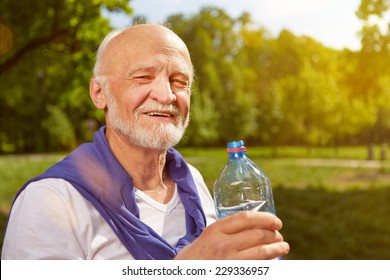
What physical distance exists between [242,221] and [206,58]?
5578mm

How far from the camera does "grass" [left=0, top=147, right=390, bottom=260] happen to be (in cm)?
614

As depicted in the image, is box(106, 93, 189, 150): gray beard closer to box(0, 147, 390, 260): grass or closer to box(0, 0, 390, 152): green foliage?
box(0, 0, 390, 152): green foliage

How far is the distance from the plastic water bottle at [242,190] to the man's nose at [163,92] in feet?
0.74

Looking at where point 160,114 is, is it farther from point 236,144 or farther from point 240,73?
point 240,73

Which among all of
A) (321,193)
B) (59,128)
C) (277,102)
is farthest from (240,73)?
(59,128)

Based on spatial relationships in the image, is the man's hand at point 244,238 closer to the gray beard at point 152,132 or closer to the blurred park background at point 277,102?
the gray beard at point 152,132

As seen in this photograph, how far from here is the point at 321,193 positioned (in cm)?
759

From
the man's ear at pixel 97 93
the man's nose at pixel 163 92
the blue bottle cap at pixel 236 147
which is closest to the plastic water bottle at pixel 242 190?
the blue bottle cap at pixel 236 147

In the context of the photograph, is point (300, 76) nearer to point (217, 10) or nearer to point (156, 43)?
point (217, 10)

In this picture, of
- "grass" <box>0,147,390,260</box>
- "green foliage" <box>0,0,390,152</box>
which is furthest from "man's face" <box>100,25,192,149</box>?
"grass" <box>0,147,390,260</box>

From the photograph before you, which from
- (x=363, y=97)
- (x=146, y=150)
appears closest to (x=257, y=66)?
(x=363, y=97)

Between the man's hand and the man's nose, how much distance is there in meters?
0.38

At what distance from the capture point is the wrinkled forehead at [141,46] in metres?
1.34
